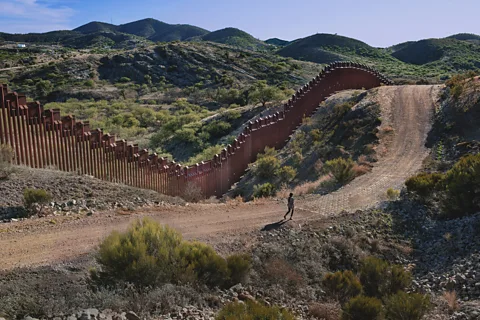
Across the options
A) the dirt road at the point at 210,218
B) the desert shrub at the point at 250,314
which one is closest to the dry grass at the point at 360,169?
the dirt road at the point at 210,218

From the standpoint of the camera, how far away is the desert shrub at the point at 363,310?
7094 mm

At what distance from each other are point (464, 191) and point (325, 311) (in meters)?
6.04

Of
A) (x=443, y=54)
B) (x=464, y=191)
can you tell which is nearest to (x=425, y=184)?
(x=464, y=191)

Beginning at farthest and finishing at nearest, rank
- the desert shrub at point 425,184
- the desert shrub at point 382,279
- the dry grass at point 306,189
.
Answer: the dry grass at point 306,189, the desert shrub at point 425,184, the desert shrub at point 382,279

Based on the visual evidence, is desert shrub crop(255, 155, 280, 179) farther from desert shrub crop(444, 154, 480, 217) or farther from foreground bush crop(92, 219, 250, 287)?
foreground bush crop(92, 219, 250, 287)

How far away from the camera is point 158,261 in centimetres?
782

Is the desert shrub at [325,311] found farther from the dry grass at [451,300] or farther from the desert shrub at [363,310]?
the dry grass at [451,300]

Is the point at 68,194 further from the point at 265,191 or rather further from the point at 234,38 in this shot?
the point at 234,38

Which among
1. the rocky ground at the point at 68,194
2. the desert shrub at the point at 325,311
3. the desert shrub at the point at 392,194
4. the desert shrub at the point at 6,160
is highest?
the desert shrub at the point at 6,160

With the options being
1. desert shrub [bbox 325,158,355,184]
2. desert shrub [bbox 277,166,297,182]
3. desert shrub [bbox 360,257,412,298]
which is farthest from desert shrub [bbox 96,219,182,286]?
desert shrub [bbox 277,166,297,182]

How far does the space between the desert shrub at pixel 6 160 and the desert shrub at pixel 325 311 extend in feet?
29.4

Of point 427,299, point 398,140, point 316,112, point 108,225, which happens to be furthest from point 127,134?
point 427,299

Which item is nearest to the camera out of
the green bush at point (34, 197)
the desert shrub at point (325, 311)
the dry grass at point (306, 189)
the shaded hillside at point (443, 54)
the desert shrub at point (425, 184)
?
the desert shrub at point (325, 311)

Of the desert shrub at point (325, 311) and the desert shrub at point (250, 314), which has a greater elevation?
the desert shrub at point (250, 314)
